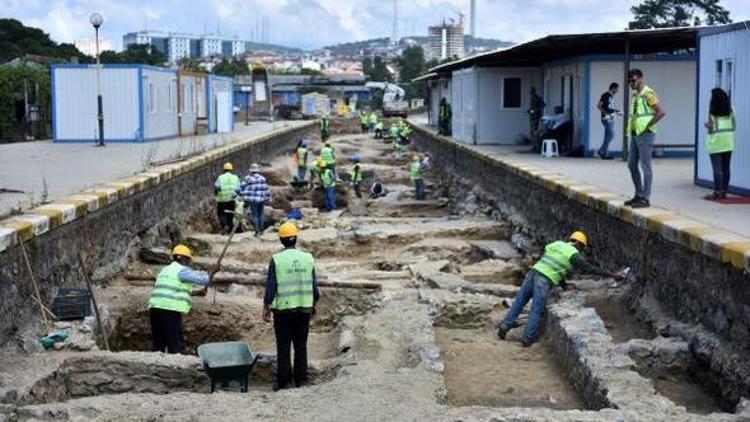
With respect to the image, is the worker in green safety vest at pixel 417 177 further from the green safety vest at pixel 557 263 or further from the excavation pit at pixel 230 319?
the green safety vest at pixel 557 263

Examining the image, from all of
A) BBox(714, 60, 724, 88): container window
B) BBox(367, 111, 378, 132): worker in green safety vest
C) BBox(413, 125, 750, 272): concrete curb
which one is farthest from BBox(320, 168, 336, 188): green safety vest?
BBox(367, 111, 378, 132): worker in green safety vest

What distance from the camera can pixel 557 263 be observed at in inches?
484

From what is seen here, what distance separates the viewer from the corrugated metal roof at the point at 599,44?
21844mm

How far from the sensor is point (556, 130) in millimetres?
27125

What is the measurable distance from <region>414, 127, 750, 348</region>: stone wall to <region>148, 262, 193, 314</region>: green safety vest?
533 centimetres

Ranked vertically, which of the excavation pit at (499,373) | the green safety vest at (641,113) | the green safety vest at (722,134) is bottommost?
the excavation pit at (499,373)

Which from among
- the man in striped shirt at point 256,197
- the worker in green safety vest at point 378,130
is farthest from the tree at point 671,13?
the man in striped shirt at point 256,197

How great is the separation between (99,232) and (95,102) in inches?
749

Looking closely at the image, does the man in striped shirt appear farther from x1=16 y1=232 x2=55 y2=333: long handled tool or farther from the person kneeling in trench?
x1=16 y1=232 x2=55 y2=333: long handled tool

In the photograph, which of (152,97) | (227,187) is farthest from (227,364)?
(152,97)

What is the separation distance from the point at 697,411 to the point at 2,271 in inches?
265

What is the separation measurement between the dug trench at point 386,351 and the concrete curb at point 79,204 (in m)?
1.14

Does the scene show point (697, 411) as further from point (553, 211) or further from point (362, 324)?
point (553, 211)

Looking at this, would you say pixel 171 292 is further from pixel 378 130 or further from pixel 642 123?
pixel 378 130
